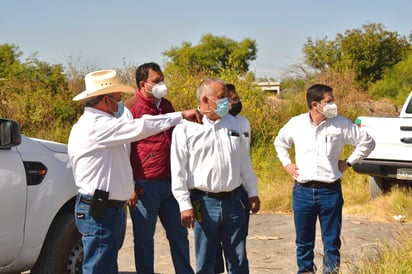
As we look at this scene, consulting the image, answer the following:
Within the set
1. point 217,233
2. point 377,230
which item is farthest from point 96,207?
point 377,230

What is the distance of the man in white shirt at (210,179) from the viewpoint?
16.3 feet

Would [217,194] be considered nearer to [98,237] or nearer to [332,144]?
[98,237]

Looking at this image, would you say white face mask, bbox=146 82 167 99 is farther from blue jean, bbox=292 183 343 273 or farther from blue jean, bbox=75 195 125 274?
blue jean, bbox=292 183 343 273

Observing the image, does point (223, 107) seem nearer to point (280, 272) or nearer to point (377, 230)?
point (280, 272)

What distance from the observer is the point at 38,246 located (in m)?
5.74

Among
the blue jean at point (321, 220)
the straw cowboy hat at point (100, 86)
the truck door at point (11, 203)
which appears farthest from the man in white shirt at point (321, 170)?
the truck door at point (11, 203)

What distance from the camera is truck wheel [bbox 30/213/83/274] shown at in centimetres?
586

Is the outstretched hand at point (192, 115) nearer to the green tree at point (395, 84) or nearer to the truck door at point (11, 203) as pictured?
the truck door at point (11, 203)

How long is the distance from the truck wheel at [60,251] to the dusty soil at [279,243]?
1.50 metres

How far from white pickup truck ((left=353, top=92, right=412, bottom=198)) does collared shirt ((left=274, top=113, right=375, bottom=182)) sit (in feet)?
13.4

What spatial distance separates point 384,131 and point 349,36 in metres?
32.1

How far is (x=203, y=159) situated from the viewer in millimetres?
5008

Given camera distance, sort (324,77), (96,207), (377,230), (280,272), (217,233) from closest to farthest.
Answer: (96,207) < (217,233) < (280,272) < (377,230) < (324,77)

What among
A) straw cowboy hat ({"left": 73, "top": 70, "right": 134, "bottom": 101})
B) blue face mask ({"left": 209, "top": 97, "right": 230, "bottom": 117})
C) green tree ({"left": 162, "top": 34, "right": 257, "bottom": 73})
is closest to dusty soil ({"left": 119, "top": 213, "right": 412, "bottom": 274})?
blue face mask ({"left": 209, "top": 97, "right": 230, "bottom": 117})
